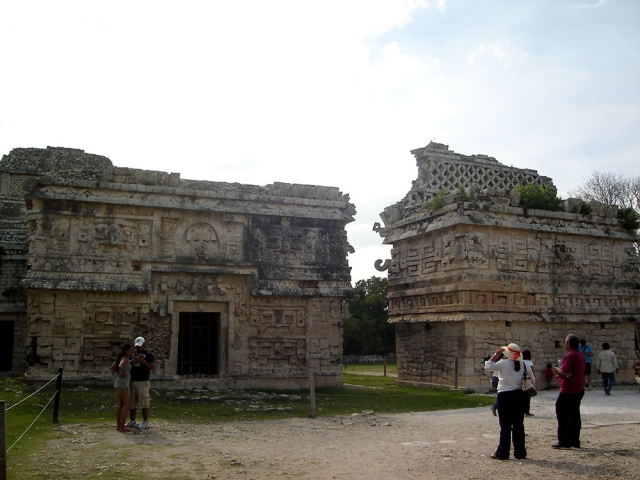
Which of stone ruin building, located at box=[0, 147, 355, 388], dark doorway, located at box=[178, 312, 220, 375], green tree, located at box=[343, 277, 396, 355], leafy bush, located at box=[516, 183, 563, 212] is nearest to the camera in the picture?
stone ruin building, located at box=[0, 147, 355, 388]

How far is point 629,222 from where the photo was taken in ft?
58.8

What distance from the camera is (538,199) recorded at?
55.3 ft

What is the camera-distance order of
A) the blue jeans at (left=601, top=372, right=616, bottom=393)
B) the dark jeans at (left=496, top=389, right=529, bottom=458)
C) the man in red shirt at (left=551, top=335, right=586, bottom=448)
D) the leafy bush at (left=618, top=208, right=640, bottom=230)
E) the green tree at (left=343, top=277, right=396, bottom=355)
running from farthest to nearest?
the green tree at (left=343, top=277, right=396, bottom=355) < the leafy bush at (left=618, top=208, right=640, bottom=230) < the blue jeans at (left=601, top=372, right=616, bottom=393) < the man in red shirt at (left=551, top=335, right=586, bottom=448) < the dark jeans at (left=496, top=389, right=529, bottom=458)

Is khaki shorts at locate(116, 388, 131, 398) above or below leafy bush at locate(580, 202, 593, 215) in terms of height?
below

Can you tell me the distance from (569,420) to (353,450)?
2.83 metres

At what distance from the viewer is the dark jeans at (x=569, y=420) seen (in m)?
7.93

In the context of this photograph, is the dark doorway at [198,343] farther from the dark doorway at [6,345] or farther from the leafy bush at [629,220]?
the leafy bush at [629,220]

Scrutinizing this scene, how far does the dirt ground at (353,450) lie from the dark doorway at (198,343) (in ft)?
17.1

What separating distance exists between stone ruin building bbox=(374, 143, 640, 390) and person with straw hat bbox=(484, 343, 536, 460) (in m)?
7.69

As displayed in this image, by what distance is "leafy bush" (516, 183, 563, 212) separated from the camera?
55.1ft

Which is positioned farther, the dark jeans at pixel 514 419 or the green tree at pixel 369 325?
the green tree at pixel 369 325

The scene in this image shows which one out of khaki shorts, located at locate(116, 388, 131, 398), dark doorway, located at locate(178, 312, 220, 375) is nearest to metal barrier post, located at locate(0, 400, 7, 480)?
khaki shorts, located at locate(116, 388, 131, 398)

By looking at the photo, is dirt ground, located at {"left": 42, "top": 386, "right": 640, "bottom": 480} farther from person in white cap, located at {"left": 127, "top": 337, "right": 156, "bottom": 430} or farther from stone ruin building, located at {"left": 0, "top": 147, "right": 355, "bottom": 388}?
stone ruin building, located at {"left": 0, "top": 147, "right": 355, "bottom": 388}

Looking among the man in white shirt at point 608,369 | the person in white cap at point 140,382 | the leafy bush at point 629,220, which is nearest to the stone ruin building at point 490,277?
the leafy bush at point 629,220
